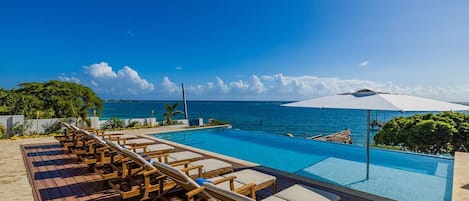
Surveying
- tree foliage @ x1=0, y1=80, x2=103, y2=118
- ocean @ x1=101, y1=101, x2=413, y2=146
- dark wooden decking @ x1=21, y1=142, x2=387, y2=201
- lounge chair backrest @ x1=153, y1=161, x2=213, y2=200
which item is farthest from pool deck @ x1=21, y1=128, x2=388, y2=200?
ocean @ x1=101, y1=101, x2=413, y2=146

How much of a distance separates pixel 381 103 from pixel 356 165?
2998 millimetres

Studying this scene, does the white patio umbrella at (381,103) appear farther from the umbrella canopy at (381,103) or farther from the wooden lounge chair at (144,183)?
the wooden lounge chair at (144,183)

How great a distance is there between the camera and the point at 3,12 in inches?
533

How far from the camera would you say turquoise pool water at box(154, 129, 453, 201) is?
437cm

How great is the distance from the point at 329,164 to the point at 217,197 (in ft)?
16.4

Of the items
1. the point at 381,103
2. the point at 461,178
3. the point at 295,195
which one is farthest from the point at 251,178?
the point at 461,178

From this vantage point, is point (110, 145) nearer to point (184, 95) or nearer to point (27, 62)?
point (184, 95)

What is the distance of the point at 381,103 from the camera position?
3.78 meters

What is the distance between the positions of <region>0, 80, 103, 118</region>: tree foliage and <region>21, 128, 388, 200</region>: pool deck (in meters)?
7.07

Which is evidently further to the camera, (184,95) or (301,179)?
(184,95)

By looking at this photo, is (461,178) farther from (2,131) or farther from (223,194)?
(2,131)

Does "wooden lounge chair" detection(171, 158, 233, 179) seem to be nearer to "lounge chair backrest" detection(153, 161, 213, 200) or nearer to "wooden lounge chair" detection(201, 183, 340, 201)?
"lounge chair backrest" detection(153, 161, 213, 200)

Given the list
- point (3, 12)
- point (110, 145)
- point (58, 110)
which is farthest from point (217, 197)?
point (3, 12)

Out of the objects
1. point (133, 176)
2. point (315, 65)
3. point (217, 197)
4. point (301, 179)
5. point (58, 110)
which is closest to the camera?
point (217, 197)
